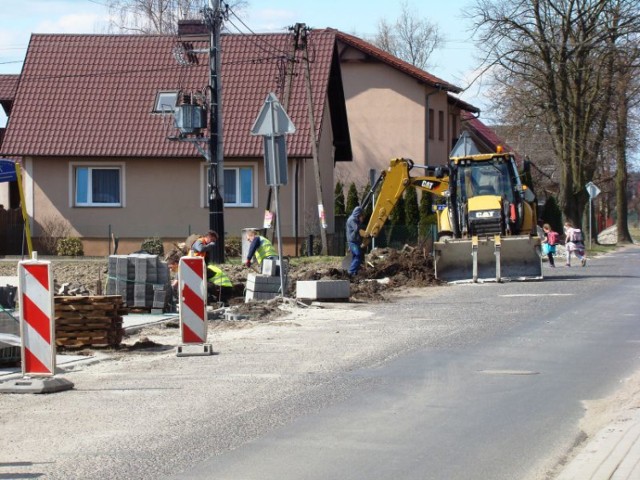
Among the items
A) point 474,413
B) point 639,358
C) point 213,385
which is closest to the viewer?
point 474,413

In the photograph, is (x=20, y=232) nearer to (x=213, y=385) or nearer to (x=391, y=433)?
(x=213, y=385)

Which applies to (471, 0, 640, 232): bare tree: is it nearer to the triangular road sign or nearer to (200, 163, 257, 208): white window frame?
(200, 163, 257, 208): white window frame

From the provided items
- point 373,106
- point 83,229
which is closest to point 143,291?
point 83,229

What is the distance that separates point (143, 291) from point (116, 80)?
23088 millimetres

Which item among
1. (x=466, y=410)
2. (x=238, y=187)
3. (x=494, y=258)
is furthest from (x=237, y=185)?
(x=466, y=410)

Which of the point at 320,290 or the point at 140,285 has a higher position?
the point at 140,285

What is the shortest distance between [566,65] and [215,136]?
25.2m

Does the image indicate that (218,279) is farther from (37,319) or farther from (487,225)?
(37,319)

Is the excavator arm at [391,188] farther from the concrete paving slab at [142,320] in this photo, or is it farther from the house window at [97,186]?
the house window at [97,186]

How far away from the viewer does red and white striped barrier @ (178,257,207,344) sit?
13.7 m

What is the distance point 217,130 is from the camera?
29594mm

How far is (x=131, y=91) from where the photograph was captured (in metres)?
40.6

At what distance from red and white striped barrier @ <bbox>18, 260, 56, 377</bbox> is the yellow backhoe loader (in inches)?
629

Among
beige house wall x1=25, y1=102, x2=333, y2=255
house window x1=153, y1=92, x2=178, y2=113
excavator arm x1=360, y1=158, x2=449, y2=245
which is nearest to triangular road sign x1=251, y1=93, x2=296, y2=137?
excavator arm x1=360, y1=158, x2=449, y2=245
